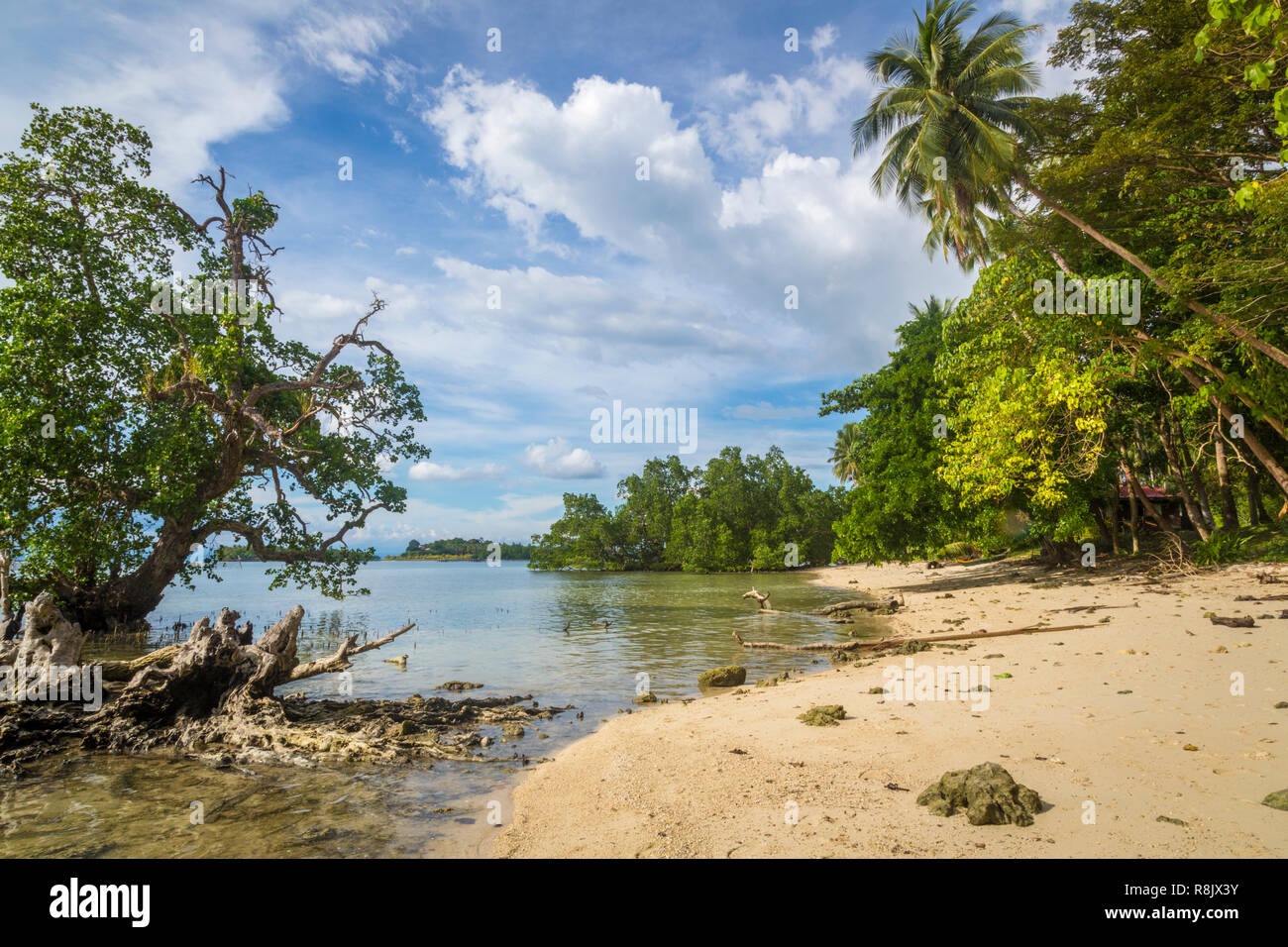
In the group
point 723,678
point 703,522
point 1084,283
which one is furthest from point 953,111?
point 703,522

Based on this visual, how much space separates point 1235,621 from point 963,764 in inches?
389

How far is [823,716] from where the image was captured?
28.2 ft

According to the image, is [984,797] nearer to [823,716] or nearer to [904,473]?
[823,716]

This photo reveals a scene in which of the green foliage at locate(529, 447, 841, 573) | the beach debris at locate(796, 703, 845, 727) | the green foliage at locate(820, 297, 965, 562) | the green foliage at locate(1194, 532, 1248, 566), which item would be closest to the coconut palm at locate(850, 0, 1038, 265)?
the green foliage at locate(820, 297, 965, 562)

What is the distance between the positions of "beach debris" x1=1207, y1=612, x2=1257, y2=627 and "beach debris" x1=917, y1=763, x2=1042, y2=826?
34.5 feet

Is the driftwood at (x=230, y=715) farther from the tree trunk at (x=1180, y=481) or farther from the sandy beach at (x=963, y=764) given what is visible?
the tree trunk at (x=1180, y=481)

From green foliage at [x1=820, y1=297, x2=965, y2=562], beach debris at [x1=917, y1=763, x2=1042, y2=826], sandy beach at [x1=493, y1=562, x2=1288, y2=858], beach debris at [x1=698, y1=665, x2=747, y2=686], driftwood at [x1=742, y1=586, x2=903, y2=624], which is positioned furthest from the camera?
green foliage at [x1=820, y1=297, x2=965, y2=562]

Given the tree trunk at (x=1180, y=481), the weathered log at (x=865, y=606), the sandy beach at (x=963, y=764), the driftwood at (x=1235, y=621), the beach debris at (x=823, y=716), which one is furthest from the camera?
the weathered log at (x=865, y=606)

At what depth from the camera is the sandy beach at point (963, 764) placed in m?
4.72

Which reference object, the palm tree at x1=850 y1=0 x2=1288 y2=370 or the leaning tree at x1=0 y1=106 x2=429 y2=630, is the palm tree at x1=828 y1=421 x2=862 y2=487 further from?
the leaning tree at x1=0 y1=106 x2=429 y2=630

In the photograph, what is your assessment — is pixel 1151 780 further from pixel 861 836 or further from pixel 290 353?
pixel 290 353

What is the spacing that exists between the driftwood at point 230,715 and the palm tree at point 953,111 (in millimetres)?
24970

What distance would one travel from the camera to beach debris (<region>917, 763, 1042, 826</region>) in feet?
16.1

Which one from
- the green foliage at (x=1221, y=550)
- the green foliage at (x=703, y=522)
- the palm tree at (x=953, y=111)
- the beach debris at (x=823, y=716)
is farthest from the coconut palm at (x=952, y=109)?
the green foliage at (x=703, y=522)
